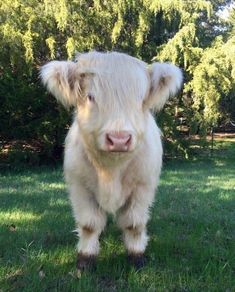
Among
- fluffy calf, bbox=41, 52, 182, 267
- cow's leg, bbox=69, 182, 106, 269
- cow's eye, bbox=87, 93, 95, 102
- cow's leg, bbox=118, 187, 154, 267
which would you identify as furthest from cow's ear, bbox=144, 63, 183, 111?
cow's leg, bbox=69, 182, 106, 269

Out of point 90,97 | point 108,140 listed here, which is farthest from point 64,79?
point 108,140

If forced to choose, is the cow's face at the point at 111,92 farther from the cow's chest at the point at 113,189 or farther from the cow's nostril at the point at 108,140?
the cow's chest at the point at 113,189

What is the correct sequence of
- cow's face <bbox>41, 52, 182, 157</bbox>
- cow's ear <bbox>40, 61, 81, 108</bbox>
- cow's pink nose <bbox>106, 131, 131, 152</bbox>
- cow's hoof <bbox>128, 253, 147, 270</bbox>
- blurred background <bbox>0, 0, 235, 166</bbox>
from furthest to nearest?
blurred background <bbox>0, 0, 235, 166</bbox> < cow's hoof <bbox>128, 253, 147, 270</bbox> < cow's ear <bbox>40, 61, 81, 108</bbox> < cow's face <bbox>41, 52, 182, 157</bbox> < cow's pink nose <bbox>106, 131, 131, 152</bbox>

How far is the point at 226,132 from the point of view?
37.2 meters

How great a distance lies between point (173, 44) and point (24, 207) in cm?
1238

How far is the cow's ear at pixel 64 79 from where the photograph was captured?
3699mm

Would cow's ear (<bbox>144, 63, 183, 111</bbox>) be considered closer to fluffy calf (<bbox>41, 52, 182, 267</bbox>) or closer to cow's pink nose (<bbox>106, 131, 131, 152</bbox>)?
fluffy calf (<bbox>41, 52, 182, 267</bbox>)

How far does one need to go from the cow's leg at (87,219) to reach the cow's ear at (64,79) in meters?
0.80

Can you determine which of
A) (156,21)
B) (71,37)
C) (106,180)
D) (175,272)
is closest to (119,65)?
(106,180)

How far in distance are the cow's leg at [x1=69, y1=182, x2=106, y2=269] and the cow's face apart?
54 centimetres

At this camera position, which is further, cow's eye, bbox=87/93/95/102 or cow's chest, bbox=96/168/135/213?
cow's chest, bbox=96/168/135/213

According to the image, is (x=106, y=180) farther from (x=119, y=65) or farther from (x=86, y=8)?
(x=86, y=8)

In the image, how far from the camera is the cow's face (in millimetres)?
3330

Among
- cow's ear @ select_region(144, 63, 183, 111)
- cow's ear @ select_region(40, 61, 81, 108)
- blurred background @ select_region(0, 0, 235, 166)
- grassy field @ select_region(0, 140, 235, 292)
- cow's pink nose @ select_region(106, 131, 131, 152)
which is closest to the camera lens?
cow's pink nose @ select_region(106, 131, 131, 152)
